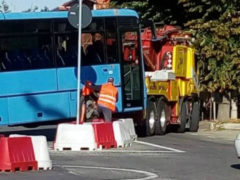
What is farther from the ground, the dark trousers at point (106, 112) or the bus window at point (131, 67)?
the bus window at point (131, 67)

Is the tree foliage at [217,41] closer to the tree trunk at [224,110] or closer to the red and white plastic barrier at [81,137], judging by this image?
the tree trunk at [224,110]

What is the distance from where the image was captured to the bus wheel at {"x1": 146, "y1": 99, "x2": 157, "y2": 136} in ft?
81.3

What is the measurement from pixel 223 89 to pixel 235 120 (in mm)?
1247

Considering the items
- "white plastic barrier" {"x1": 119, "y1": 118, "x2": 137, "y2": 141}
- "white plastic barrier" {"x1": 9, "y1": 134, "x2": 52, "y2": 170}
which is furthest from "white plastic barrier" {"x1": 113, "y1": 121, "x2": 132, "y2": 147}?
"white plastic barrier" {"x1": 9, "y1": 134, "x2": 52, "y2": 170}

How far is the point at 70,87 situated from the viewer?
21609 mm

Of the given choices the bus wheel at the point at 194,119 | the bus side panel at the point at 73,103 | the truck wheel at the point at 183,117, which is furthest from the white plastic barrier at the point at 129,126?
the bus wheel at the point at 194,119

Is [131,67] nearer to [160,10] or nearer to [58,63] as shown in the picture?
[58,63]

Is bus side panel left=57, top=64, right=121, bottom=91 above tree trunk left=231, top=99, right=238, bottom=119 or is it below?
above

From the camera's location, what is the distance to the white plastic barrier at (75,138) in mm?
18766

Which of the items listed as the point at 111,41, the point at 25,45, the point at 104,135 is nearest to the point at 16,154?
the point at 104,135

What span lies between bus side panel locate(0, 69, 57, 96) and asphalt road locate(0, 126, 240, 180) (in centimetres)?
262

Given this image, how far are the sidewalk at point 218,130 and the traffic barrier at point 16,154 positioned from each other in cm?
1184

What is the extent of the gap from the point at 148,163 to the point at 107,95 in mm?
5225

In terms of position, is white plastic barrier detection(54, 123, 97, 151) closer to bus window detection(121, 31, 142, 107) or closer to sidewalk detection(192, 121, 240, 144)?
bus window detection(121, 31, 142, 107)
